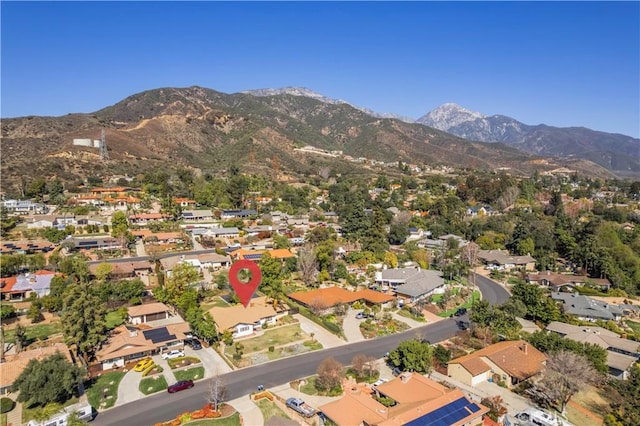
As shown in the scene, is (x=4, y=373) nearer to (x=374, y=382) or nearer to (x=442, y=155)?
(x=374, y=382)

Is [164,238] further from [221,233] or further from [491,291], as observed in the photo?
[491,291]

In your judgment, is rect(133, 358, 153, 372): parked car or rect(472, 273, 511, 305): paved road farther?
rect(472, 273, 511, 305): paved road

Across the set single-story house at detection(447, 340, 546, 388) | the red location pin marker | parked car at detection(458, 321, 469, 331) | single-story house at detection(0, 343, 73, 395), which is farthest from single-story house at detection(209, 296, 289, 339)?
parked car at detection(458, 321, 469, 331)

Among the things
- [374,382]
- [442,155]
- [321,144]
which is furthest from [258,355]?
[442,155]

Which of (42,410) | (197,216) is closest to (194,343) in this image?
(42,410)

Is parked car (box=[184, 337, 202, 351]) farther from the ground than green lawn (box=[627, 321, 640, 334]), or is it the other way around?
parked car (box=[184, 337, 202, 351])

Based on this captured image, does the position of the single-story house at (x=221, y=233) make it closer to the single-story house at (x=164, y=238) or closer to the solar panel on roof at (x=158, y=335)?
the single-story house at (x=164, y=238)

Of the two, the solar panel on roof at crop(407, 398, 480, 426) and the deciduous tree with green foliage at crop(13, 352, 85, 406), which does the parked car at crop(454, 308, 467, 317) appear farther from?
the deciduous tree with green foliage at crop(13, 352, 85, 406)
